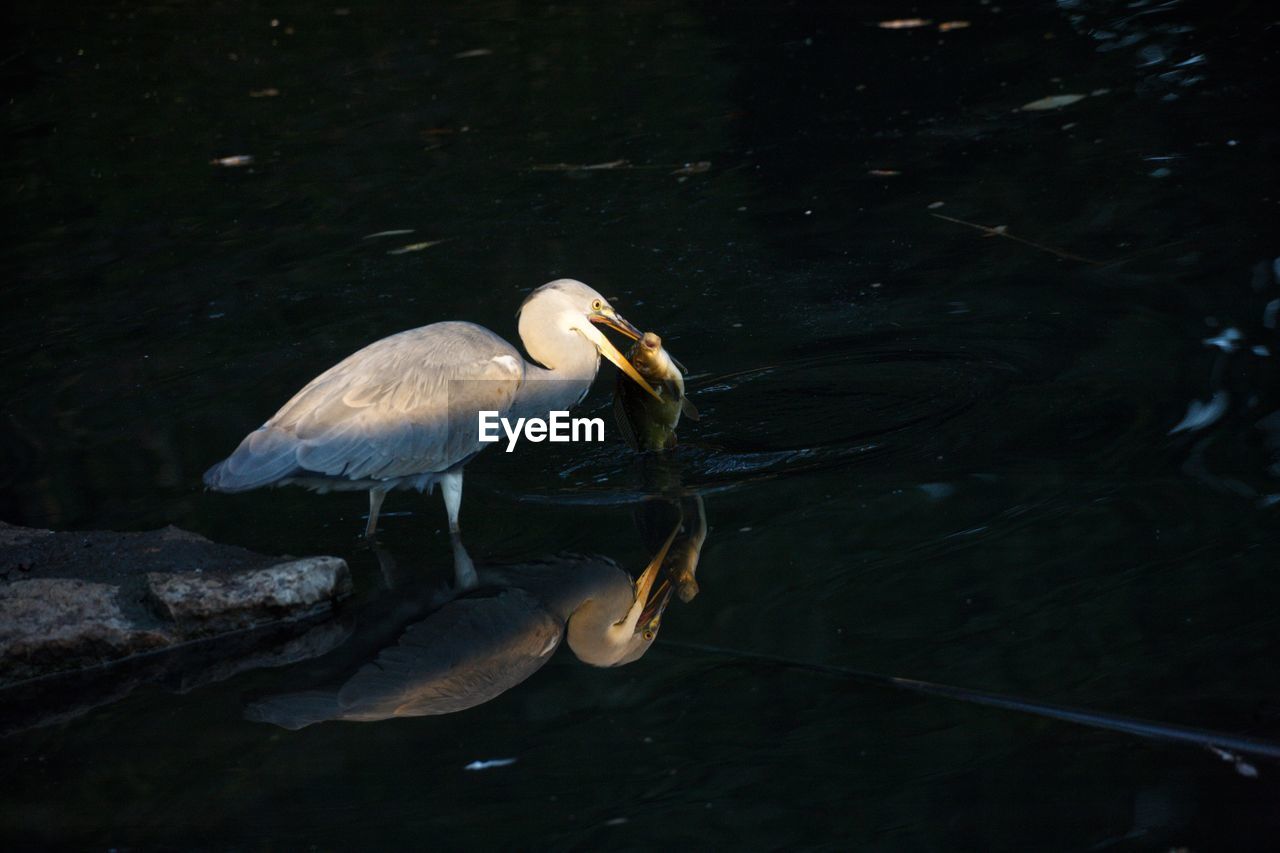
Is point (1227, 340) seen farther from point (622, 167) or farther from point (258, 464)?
point (622, 167)

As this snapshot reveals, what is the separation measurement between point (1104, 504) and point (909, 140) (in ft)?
16.9

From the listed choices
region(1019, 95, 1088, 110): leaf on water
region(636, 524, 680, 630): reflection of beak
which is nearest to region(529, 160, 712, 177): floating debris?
region(1019, 95, 1088, 110): leaf on water

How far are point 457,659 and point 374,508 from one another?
3.78ft

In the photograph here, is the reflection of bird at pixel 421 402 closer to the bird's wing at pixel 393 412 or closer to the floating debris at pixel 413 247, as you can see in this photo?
the bird's wing at pixel 393 412

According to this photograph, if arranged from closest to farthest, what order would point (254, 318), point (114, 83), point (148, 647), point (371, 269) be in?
point (148, 647), point (254, 318), point (371, 269), point (114, 83)

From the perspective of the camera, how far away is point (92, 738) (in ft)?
14.4

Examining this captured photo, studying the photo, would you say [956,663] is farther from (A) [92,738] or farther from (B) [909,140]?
(B) [909,140]

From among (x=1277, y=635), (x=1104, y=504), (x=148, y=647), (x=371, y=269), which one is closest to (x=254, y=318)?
(x=371, y=269)

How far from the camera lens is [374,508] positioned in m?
5.61

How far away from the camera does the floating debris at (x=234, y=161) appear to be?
1155 cm

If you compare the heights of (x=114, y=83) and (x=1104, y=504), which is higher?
(x=114, y=83)

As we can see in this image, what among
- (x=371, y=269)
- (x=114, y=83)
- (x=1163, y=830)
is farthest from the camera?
(x=114, y=83)

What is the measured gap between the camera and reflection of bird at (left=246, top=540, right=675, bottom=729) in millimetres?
4410

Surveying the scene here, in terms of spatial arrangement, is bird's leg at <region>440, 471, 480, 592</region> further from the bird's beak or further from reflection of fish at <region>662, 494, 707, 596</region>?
the bird's beak
